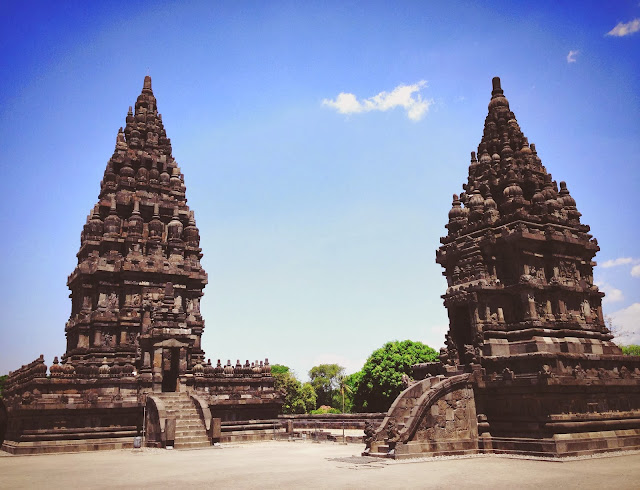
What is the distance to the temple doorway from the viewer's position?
32594mm

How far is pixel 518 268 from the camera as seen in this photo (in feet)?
80.2

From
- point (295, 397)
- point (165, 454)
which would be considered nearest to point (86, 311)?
point (165, 454)

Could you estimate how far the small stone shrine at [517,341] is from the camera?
21109 mm

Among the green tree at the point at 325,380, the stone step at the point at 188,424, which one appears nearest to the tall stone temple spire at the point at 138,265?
the stone step at the point at 188,424

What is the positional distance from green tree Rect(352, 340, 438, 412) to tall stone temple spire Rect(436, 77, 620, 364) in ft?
89.8

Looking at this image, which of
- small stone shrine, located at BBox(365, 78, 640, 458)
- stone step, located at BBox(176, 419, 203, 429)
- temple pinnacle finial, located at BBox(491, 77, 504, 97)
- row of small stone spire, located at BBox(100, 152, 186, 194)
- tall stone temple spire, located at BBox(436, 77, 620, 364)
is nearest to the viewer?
small stone shrine, located at BBox(365, 78, 640, 458)

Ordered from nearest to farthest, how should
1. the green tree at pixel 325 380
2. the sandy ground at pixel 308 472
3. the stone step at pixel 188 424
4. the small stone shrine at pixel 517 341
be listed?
1. the sandy ground at pixel 308 472
2. the small stone shrine at pixel 517 341
3. the stone step at pixel 188 424
4. the green tree at pixel 325 380

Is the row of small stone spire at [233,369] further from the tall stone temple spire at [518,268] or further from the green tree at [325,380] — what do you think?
the green tree at [325,380]

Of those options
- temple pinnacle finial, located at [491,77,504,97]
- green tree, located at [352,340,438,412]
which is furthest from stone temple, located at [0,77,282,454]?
temple pinnacle finial, located at [491,77,504,97]

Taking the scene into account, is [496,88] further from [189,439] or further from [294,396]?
[294,396]

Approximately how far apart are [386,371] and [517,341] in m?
30.6

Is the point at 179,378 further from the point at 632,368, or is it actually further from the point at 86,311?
the point at 632,368

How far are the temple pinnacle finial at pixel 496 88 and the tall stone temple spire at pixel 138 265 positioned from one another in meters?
22.1

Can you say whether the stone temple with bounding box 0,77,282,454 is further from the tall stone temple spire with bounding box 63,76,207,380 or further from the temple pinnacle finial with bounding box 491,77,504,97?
the temple pinnacle finial with bounding box 491,77,504,97
